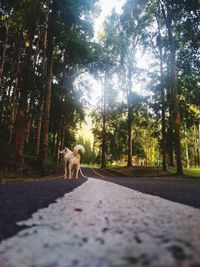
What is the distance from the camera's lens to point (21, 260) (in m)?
0.93

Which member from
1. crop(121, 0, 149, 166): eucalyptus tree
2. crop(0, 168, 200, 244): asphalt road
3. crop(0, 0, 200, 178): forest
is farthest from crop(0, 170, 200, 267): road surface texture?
crop(121, 0, 149, 166): eucalyptus tree

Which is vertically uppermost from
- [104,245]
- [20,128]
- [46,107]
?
[46,107]

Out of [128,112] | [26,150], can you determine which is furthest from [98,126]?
[26,150]

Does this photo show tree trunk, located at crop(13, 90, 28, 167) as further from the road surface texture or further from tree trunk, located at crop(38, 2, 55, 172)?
the road surface texture

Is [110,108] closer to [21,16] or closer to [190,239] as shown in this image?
[21,16]

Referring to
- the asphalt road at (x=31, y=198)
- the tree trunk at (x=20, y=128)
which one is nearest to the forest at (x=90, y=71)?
the tree trunk at (x=20, y=128)

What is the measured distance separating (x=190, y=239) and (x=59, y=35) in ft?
81.8

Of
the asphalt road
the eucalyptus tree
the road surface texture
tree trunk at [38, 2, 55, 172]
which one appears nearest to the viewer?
the road surface texture

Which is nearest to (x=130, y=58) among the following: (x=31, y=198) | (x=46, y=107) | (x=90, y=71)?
(x=90, y=71)

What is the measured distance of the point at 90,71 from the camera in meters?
38.1

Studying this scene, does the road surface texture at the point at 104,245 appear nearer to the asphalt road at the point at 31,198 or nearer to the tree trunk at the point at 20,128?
the asphalt road at the point at 31,198

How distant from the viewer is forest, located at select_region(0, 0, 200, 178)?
22.8 m

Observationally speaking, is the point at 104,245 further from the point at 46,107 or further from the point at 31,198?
the point at 46,107

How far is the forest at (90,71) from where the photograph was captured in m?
22.8
